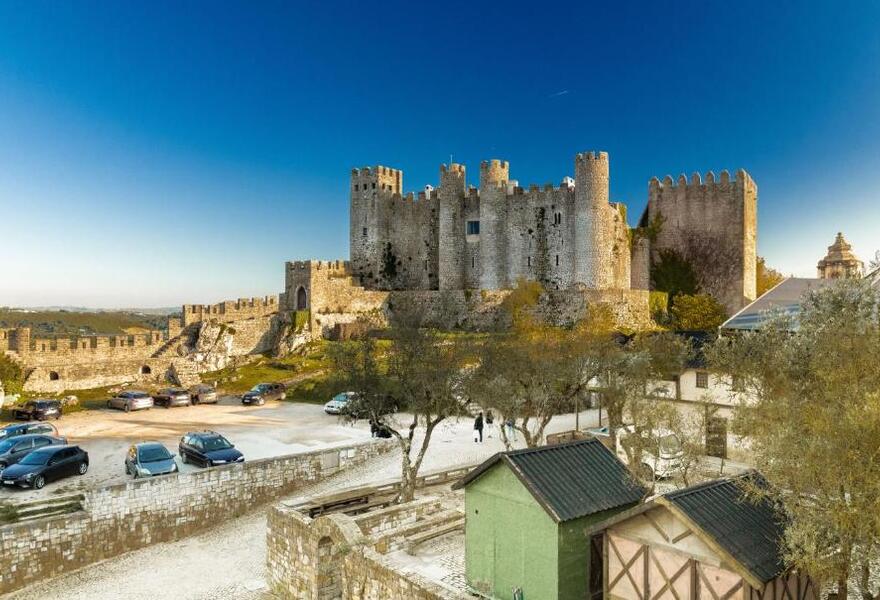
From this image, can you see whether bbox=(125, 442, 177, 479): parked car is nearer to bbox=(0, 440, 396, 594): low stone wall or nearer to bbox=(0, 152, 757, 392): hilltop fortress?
bbox=(0, 440, 396, 594): low stone wall

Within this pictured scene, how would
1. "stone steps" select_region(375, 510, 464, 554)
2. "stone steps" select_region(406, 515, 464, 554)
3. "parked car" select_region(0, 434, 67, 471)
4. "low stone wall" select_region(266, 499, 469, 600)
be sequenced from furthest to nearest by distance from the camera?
"parked car" select_region(0, 434, 67, 471) < "stone steps" select_region(406, 515, 464, 554) < "stone steps" select_region(375, 510, 464, 554) < "low stone wall" select_region(266, 499, 469, 600)

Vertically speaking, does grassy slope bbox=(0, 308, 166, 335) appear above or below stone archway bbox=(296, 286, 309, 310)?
below

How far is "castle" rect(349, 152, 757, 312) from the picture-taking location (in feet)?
165

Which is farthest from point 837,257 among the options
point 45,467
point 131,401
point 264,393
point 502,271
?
point 45,467

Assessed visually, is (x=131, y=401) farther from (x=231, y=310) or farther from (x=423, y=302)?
(x=423, y=302)

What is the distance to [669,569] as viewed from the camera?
11.8 meters

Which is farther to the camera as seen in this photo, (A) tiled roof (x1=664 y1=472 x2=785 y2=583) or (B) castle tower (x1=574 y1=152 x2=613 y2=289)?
(B) castle tower (x1=574 y1=152 x2=613 y2=289)

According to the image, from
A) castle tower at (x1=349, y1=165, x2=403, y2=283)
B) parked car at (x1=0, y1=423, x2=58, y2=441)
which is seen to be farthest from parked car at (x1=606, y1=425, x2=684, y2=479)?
castle tower at (x1=349, y1=165, x2=403, y2=283)

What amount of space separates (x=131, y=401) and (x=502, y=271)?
3116cm

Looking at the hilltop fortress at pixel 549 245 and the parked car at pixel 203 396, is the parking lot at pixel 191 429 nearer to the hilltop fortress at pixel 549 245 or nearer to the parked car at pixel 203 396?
the parked car at pixel 203 396

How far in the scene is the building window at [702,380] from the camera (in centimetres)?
2608

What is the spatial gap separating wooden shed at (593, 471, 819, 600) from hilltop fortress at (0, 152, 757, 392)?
3415 cm

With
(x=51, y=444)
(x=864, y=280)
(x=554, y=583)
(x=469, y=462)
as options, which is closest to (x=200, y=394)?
(x=51, y=444)

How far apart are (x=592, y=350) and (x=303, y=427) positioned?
14742mm
